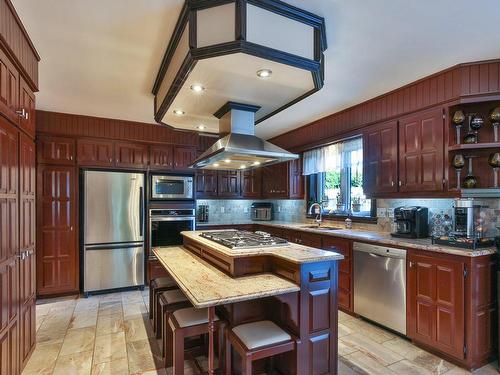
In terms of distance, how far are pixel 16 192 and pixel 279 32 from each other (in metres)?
A: 2.24

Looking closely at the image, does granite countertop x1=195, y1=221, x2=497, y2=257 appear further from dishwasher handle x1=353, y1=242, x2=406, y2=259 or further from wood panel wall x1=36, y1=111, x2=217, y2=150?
wood panel wall x1=36, y1=111, x2=217, y2=150

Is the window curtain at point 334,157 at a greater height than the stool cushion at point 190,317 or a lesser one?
greater

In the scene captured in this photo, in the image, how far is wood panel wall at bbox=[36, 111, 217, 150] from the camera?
13.5ft

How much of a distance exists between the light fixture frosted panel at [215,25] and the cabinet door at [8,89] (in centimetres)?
131

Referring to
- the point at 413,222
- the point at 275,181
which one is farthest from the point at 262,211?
the point at 413,222

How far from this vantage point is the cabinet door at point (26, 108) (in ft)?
7.51

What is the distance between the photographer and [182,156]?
491cm

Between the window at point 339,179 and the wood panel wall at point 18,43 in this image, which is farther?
the window at point 339,179

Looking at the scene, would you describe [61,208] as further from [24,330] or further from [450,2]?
[450,2]

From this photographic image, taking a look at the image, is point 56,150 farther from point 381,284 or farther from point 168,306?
point 381,284

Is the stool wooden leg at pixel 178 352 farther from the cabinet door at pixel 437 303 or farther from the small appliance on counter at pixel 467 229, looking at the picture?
the small appliance on counter at pixel 467 229

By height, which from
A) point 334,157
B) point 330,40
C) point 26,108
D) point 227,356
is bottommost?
point 227,356

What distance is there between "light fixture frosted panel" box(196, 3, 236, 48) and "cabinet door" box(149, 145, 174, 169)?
320 cm

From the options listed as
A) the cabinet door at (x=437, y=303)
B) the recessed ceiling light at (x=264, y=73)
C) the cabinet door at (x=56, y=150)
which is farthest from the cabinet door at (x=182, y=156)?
the cabinet door at (x=437, y=303)
